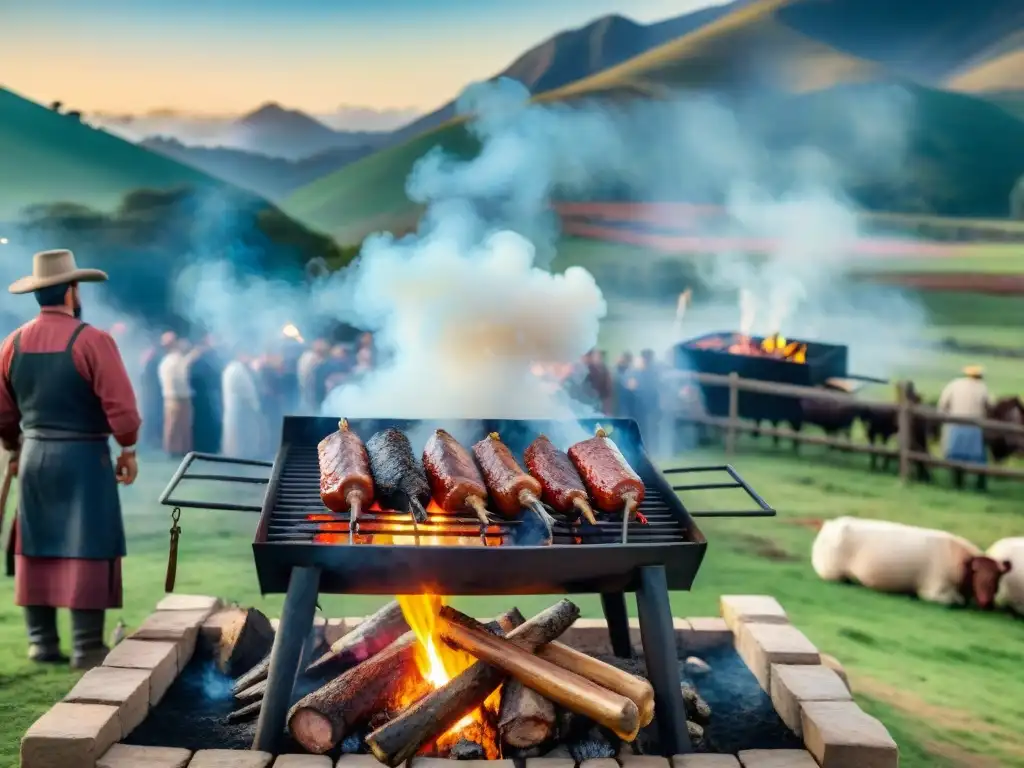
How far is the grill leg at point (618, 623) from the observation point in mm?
4797

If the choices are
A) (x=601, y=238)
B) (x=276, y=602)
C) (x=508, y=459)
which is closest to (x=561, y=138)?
(x=601, y=238)

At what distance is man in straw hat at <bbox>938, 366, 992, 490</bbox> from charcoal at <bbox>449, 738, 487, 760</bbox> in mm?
8879

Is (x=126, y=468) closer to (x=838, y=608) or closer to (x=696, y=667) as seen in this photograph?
(x=696, y=667)

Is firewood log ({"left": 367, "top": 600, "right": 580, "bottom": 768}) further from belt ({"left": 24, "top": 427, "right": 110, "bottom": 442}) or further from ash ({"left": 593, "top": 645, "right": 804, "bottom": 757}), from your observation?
belt ({"left": 24, "top": 427, "right": 110, "bottom": 442})

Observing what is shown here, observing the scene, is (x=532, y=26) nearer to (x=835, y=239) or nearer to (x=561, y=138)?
(x=561, y=138)

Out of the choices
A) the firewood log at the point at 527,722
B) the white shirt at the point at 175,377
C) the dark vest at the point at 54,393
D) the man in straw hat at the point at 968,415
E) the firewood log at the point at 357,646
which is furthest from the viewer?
the white shirt at the point at 175,377

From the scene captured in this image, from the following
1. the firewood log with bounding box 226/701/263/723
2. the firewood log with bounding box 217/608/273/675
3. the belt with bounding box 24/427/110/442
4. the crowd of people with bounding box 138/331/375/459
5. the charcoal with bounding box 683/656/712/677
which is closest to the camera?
the firewood log with bounding box 226/701/263/723

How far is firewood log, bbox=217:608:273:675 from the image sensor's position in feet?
15.0

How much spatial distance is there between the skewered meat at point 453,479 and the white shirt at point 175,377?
332 inches

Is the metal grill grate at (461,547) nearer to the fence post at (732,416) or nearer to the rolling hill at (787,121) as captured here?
the fence post at (732,416)

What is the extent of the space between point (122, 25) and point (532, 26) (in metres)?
7.14

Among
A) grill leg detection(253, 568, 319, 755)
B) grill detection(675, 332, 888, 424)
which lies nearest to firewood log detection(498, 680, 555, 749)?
grill leg detection(253, 568, 319, 755)

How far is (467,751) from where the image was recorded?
3.72 meters

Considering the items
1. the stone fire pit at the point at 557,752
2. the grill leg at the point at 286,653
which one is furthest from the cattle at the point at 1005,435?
the grill leg at the point at 286,653
